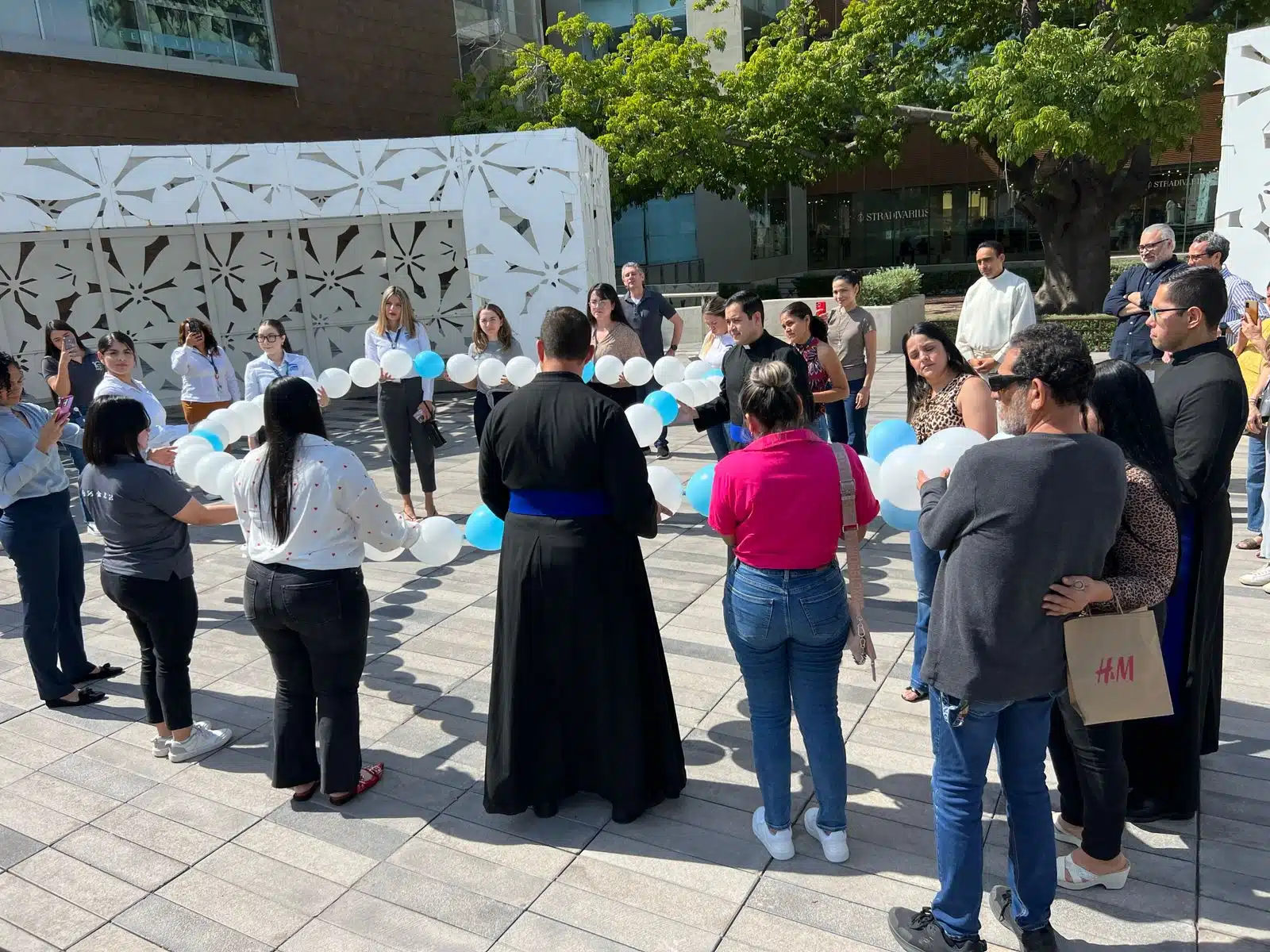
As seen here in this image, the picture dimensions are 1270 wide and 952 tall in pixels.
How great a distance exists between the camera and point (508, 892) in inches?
122

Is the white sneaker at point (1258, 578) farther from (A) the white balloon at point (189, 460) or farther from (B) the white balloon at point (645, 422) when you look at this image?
(A) the white balloon at point (189, 460)

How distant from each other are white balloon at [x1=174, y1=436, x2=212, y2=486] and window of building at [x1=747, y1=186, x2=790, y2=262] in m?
28.2

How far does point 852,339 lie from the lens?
24.6 ft

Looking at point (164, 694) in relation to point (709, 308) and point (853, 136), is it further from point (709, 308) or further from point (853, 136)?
point (853, 136)

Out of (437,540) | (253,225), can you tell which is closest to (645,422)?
(437,540)

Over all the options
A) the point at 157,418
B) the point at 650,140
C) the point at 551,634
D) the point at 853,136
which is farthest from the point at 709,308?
the point at 853,136

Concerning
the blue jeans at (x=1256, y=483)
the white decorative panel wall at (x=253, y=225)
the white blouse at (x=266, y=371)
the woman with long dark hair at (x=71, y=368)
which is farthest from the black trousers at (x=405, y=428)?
the blue jeans at (x=1256, y=483)

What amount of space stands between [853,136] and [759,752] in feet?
66.5

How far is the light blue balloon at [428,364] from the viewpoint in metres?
7.06

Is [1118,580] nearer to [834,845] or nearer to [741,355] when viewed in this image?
[834,845]

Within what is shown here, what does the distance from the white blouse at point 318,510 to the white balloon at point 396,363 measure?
11.7 ft

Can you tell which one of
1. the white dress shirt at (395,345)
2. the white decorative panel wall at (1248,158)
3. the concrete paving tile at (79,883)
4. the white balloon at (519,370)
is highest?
the white decorative panel wall at (1248,158)

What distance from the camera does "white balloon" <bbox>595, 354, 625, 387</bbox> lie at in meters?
6.80

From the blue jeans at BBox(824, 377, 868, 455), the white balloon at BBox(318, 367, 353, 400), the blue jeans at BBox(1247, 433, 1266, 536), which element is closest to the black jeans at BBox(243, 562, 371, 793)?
the white balloon at BBox(318, 367, 353, 400)
